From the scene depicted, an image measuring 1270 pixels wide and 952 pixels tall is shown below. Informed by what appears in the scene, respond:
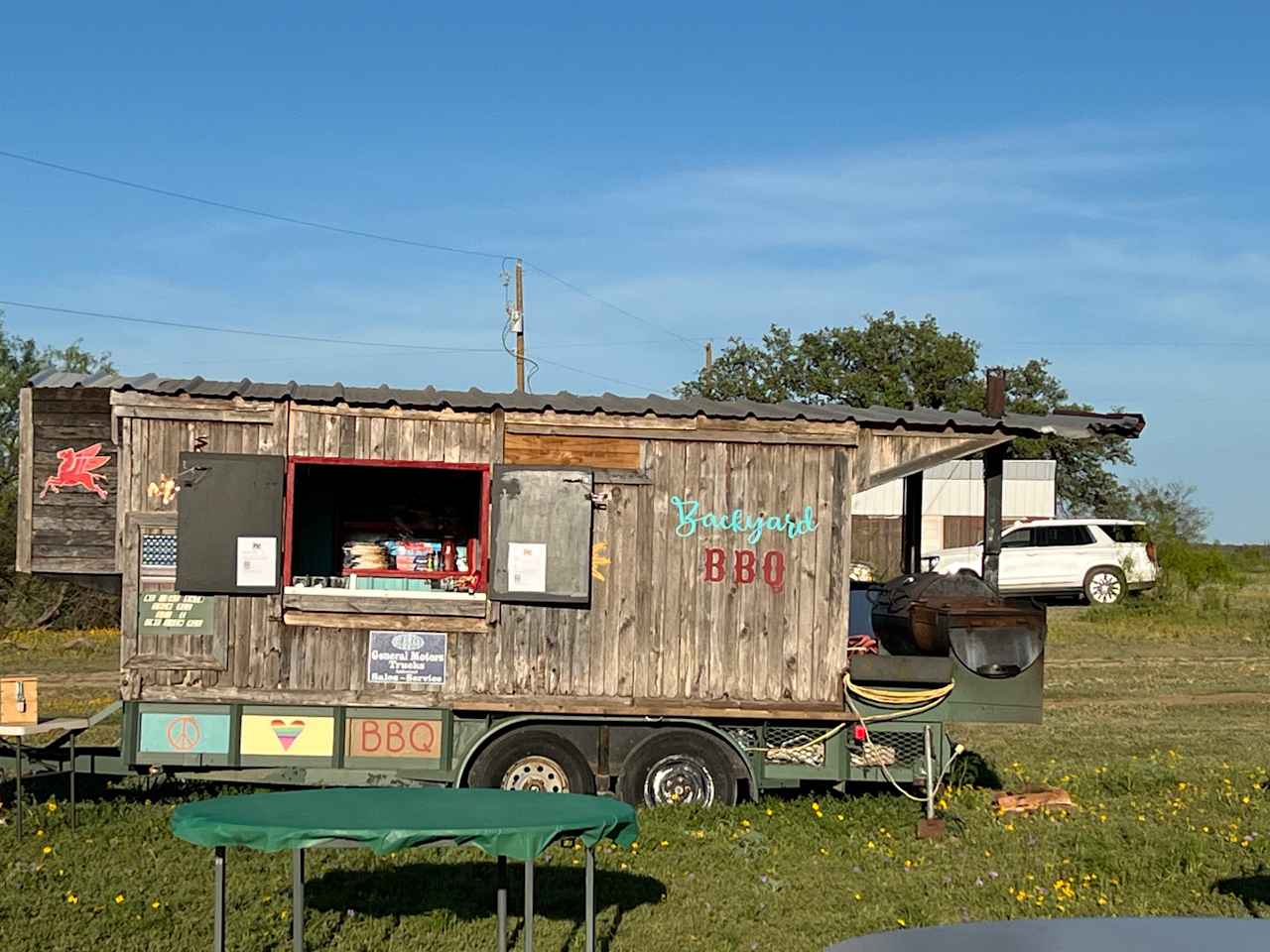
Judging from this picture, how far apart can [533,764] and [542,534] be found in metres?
1.59

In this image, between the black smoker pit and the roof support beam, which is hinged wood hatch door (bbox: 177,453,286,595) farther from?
the black smoker pit

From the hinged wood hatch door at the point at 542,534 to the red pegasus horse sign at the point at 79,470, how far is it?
270 cm

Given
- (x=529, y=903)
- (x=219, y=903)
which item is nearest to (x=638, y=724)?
(x=529, y=903)

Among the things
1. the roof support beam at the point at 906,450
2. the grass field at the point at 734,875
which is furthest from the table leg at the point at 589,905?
the roof support beam at the point at 906,450

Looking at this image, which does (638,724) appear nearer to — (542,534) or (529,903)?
(542,534)

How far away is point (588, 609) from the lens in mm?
10938

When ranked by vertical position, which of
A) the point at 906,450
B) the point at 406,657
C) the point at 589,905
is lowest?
the point at 589,905

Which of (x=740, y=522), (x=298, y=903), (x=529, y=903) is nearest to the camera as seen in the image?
(x=529, y=903)

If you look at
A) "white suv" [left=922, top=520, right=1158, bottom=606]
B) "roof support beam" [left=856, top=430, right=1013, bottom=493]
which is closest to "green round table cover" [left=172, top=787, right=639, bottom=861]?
"roof support beam" [left=856, top=430, right=1013, bottom=493]

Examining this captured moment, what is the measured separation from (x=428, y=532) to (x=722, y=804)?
17.1 ft

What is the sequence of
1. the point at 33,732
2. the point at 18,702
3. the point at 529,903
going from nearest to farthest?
the point at 529,903, the point at 33,732, the point at 18,702

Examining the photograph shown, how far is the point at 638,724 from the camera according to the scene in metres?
10.9

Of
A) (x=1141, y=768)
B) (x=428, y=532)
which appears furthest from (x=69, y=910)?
(x=1141, y=768)

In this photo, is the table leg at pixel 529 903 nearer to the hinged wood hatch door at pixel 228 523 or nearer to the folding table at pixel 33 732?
the folding table at pixel 33 732
